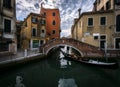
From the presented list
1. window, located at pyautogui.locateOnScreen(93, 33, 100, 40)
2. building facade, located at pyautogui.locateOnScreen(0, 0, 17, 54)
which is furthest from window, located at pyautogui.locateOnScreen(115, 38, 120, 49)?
building facade, located at pyautogui.locateOnScreen(0, 0, 17, 54)

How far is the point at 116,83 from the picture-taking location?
10.2 metres

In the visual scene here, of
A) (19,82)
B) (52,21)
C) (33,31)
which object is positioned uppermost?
(52,21)

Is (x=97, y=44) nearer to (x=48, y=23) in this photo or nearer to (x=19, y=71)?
(x=19, y=71)

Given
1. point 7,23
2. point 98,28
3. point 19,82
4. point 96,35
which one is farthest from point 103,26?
point 19,82

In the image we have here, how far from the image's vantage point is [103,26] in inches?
811

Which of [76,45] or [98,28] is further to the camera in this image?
[98,28]

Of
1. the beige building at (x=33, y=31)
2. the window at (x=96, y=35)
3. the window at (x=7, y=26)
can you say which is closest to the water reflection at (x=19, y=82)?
the window at (x=7, y=26)

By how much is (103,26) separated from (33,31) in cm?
1398

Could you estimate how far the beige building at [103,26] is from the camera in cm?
2003

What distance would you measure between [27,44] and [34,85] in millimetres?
20465

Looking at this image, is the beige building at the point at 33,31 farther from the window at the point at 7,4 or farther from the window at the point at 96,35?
the window at the point at 96,35

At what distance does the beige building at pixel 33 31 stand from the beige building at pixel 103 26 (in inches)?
446

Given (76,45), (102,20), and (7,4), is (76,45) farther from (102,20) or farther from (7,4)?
(7,4)

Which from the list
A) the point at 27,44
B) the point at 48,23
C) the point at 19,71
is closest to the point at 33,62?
the point at 19,71
